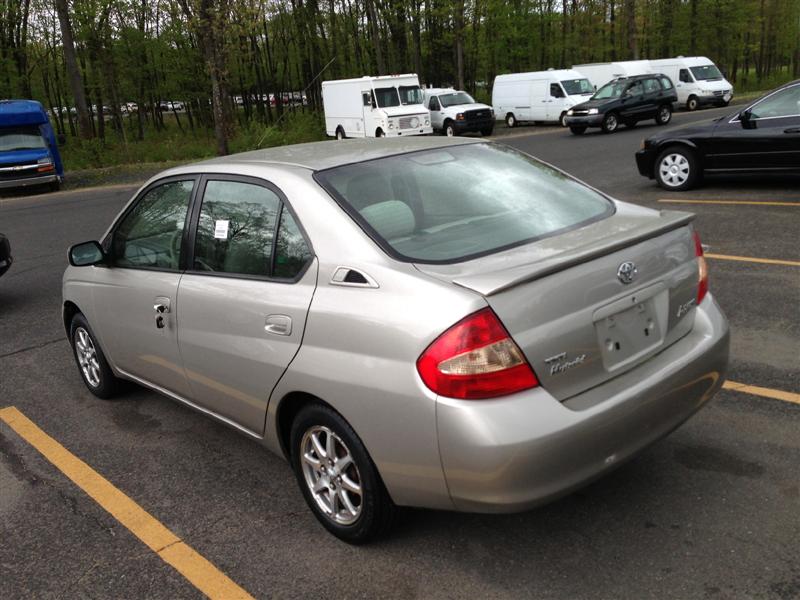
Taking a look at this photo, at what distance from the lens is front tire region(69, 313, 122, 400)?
16.4 feet

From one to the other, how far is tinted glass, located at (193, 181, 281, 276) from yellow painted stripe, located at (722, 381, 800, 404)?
2798 mm

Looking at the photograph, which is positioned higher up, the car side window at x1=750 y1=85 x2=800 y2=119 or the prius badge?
the car side window at x1=750 y1=85 x2=800 y2=119

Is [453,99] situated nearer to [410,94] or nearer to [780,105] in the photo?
[410,94]

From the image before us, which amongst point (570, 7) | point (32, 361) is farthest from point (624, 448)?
point (570, 7)

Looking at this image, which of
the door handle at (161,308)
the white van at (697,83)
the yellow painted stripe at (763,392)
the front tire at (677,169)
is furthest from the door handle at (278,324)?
the white van at (697,83)

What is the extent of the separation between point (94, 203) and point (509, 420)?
16.9 m

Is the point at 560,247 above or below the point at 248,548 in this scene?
above

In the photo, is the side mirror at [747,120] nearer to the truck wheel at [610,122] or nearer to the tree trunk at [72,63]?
the truck wheel at [610,122]

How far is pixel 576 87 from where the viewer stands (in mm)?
32031

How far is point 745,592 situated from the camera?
2.72 meters

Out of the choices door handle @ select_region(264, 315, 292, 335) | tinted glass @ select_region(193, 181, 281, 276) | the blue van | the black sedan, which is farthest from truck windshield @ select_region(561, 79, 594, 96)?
door handle @ select_region(264, 315, 292, 335)

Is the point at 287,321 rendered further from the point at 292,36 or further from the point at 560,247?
the point at 292,36

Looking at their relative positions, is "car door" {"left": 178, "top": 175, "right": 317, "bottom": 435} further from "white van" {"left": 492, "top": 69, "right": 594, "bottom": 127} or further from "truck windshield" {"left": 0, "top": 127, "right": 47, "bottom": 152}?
"white van" {"left": 492, "top": 69, "right": 594, "bottom": 127}

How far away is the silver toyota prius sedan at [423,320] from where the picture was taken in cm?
266
